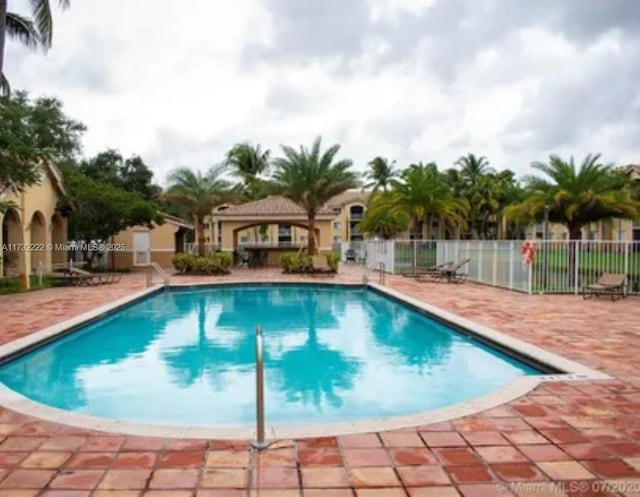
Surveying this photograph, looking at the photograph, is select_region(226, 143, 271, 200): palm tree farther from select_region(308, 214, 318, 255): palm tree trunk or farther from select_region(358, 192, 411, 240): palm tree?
select_region(308, 214, 318, 255): palm tree trunk

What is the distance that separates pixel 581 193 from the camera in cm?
1883

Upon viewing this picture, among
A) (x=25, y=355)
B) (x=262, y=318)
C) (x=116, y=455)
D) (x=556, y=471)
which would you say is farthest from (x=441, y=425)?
(x=262, y=318)

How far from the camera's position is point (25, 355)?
8.46 metres

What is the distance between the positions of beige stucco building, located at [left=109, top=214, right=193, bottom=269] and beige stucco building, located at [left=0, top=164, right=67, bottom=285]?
12.1 ft

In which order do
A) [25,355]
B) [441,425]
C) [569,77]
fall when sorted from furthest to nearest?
[569,77] → [25,355] → [441,425]

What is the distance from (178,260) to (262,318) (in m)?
11.7

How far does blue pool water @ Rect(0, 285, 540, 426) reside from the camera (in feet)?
21.8

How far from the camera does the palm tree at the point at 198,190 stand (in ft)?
83.7

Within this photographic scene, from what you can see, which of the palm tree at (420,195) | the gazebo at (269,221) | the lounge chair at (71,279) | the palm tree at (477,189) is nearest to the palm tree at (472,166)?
the palm tree at (477,189)

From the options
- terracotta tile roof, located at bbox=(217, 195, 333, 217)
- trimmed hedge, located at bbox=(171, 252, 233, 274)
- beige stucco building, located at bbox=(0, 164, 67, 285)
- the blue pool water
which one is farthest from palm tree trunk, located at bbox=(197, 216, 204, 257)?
the blue pool water

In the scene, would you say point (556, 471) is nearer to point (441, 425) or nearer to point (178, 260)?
point (441, 425)

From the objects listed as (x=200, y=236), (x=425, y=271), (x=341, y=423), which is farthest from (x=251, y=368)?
(x=200, y=236)

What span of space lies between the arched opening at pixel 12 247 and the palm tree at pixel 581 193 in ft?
65.0

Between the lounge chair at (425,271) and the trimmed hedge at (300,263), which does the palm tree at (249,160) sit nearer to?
the trimmed hedge at (300,263)
